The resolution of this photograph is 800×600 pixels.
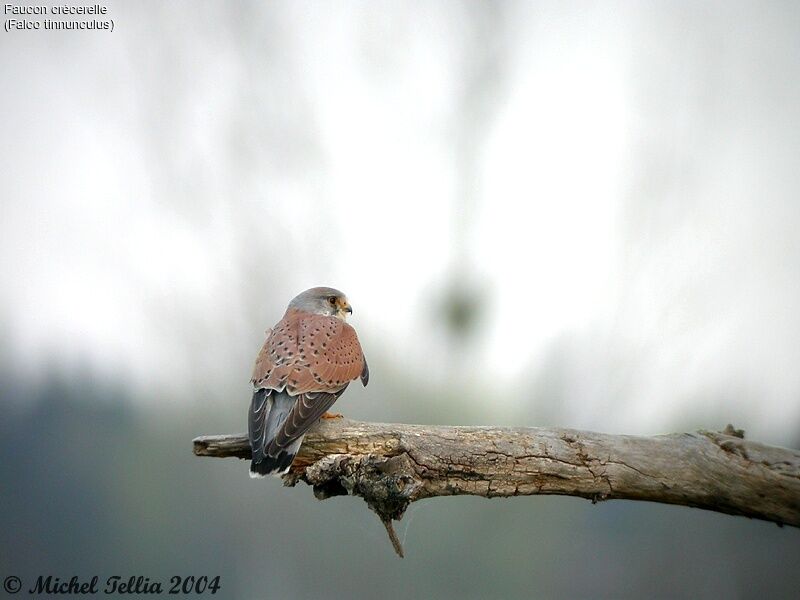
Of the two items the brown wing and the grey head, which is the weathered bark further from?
the grey head

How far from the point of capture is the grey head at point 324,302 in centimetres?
236

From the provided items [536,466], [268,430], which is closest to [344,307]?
[268,430]

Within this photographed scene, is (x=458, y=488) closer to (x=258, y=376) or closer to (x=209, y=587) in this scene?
(x=258, y=376)

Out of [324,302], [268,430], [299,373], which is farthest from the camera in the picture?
[324,302]

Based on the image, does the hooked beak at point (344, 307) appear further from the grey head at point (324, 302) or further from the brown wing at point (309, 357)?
the brown wing at point (309, 357)

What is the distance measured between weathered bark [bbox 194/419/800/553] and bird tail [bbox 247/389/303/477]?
7 centimetres

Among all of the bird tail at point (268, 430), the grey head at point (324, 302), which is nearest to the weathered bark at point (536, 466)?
the bird tail at point (268, 430)

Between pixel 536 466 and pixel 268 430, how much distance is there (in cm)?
79

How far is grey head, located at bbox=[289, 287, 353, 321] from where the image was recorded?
7.75ft

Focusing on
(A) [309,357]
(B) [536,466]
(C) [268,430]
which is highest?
(A) [309,357]

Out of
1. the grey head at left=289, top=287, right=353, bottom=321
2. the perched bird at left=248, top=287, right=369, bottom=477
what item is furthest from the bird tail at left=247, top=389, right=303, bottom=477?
the grey head at left=289, top=287, right=353, bottom=321

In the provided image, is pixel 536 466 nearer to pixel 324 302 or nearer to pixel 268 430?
pixel 268 430

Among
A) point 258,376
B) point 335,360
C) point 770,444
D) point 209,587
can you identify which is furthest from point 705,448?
point 209,587

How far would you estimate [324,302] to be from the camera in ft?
7.81
